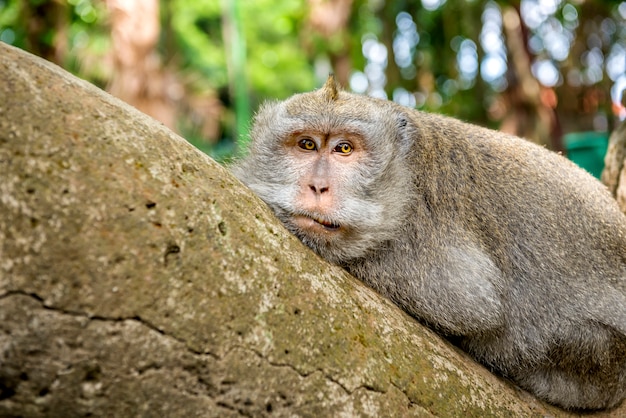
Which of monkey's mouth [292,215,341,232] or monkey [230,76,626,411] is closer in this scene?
monkey's mouth [292,215,341,232]

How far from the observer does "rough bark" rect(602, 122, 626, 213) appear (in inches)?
247

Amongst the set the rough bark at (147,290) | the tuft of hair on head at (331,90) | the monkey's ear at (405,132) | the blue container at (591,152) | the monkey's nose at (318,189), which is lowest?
the rough bark at (147,290)


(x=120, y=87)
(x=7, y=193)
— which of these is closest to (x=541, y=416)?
(x=7, y=193)

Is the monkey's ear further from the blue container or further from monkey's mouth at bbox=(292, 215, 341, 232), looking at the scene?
the blue container

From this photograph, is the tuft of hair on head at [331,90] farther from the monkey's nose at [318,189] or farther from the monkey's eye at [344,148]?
the monkey's nose at [318,189]

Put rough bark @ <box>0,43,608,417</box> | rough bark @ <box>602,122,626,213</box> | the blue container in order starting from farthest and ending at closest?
the blue container < rough bark @ <box>602,122,626,213</box> < rough bark @ <box>0,43,608,417</box>

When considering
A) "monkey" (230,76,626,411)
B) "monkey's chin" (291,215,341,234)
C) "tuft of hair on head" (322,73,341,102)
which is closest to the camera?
"monkey's chin" (291,215,341,234)

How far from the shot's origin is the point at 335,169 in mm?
4070

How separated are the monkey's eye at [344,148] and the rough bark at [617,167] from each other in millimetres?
3305

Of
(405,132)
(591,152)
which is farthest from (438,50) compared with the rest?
(405,132)

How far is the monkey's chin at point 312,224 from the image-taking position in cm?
384

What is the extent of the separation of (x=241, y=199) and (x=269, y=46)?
106ft

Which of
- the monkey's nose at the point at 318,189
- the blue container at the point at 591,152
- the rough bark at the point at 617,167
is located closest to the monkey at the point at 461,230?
the monkey's nose at the point at 318,189

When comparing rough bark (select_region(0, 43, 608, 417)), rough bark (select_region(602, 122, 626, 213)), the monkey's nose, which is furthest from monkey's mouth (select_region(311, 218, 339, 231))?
rough bark (select_region(602, 122, 626, 213))
